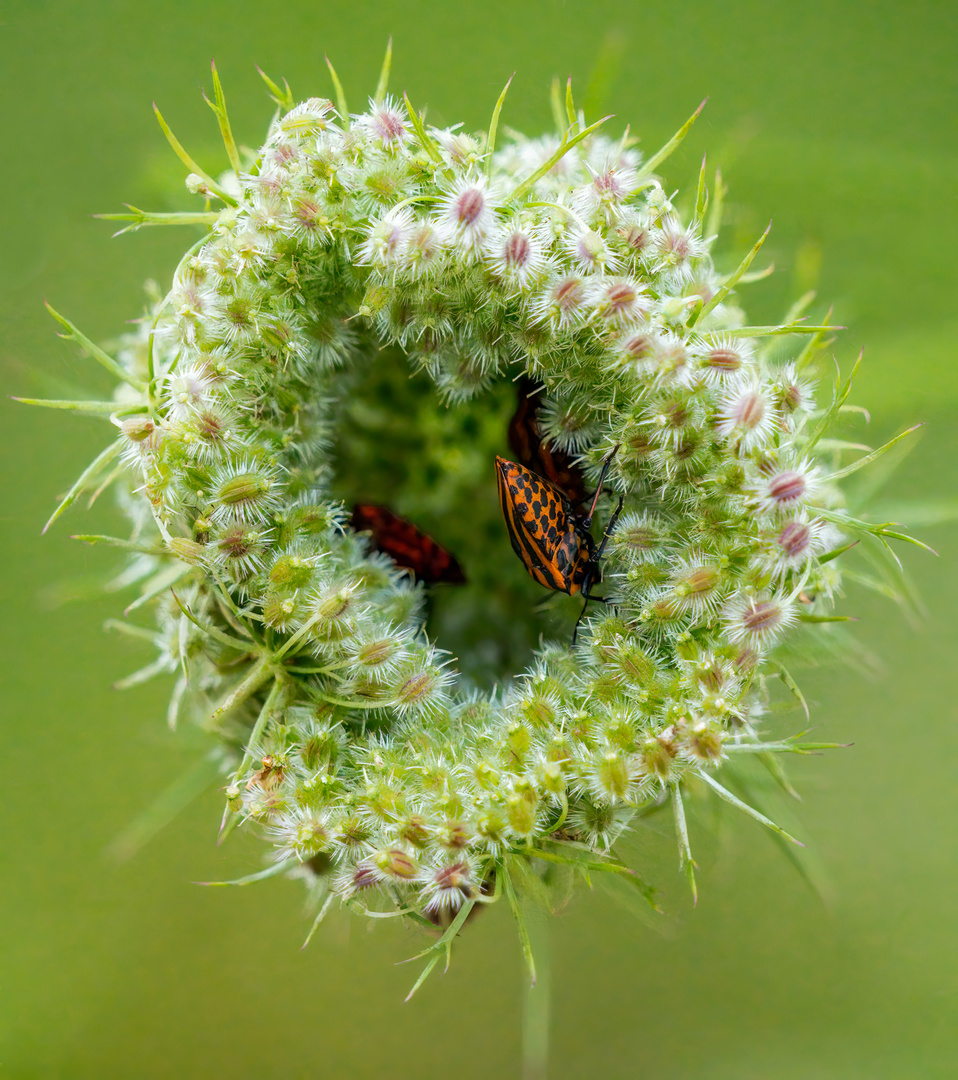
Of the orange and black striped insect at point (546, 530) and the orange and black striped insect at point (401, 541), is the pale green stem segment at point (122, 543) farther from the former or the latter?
the orange and black striped insect at point (546, 530)

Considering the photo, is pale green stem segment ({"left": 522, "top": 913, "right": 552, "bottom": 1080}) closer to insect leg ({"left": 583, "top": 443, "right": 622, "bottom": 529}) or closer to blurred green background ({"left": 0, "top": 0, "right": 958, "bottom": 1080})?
blurred green background ({"left": 0, "top": 0, "right": 958, "bottom": 1080})

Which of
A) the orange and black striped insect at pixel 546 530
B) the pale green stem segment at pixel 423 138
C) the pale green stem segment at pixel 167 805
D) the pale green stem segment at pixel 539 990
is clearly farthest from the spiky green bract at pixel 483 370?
the pale green stem segment at pixel 167 805

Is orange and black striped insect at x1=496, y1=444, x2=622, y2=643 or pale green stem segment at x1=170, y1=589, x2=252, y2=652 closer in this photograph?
pale green stem segment at x1=170, y1=589, x2=252, y2=652

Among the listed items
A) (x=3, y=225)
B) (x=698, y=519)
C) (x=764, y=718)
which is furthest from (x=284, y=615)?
(x=3, y=225)

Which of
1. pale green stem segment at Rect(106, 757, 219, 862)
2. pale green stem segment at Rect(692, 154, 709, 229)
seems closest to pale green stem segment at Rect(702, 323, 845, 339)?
pale green stem segment at Rect(692, 154, 709, 229)

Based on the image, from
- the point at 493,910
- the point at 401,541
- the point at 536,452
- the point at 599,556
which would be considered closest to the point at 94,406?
the point at 401,541

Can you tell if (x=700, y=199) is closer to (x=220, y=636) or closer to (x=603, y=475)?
(x=603, y=475)
